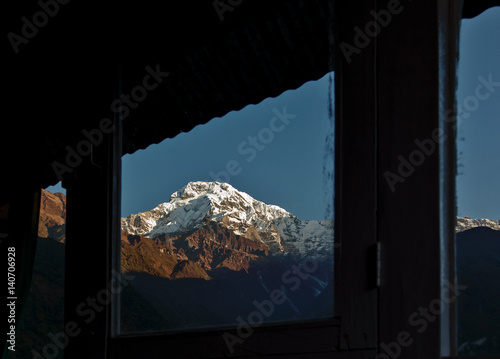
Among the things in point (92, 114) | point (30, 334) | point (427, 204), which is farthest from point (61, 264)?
point (427, 204)

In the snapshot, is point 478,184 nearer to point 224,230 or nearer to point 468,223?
point 468,223

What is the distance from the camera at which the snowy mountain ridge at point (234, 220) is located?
41.5 inches

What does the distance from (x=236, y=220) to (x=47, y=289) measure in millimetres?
1252

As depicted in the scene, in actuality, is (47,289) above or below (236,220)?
below

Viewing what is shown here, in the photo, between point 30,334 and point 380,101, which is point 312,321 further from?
point 30,334

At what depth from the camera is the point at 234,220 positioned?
4.01 feet

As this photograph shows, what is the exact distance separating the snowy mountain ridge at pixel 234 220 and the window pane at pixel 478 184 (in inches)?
10.3

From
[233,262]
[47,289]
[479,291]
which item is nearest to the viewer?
[479,291]

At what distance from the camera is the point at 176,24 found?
154cm

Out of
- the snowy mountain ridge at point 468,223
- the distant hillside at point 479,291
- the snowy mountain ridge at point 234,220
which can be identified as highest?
the snowy mountain ridge at point 234,220

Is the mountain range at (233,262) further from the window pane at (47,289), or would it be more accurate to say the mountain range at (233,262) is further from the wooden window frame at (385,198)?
the window pane at (47,289)

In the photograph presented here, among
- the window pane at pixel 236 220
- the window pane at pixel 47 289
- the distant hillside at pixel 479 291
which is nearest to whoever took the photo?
the distant hillside at pixel 479 291

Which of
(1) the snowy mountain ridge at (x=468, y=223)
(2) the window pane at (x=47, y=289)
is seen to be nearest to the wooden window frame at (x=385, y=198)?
(1) the snowy mountain ridge at (x=468, y=223)

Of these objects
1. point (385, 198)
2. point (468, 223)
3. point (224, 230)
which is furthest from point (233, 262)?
point (468, 223)
